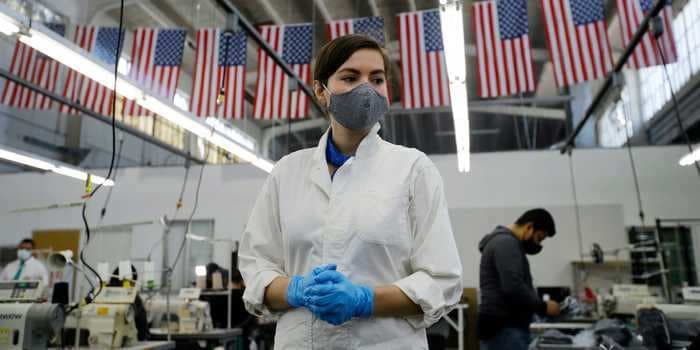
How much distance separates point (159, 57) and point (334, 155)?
6.63 meters

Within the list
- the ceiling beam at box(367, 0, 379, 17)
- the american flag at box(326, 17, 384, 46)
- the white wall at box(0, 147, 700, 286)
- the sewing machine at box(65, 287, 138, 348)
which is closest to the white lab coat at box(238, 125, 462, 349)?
the sewing machine at box(65, 287, 138, 348)

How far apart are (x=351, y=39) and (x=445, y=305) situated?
0.60m

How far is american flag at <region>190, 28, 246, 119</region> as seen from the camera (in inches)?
276

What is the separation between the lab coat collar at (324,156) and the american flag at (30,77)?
8.05 m

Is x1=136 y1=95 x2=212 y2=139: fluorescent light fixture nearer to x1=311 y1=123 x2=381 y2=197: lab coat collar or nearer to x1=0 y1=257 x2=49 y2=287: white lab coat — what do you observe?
x1=311 y1=123 x2=381 y2=197: lab coat collar

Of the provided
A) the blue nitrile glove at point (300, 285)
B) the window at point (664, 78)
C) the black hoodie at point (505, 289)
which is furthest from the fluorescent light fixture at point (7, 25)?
the window at point (664, 78)

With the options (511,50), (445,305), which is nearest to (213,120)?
(511,50)

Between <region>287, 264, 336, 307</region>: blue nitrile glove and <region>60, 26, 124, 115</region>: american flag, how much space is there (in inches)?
289

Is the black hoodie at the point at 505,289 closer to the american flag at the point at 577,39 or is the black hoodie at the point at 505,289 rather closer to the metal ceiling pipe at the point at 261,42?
the metal ceiling pipe at the point at 261,42

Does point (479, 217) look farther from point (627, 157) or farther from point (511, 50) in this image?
point (511, 50)

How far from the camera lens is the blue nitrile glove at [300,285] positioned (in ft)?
3.27

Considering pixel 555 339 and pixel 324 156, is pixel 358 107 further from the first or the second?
pixel 555 339

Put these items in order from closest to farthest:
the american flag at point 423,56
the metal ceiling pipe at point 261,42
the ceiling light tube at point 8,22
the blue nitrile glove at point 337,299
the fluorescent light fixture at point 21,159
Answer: the blue nitrile glove at point 337,299 → the ceiling light tube at point 8,22 → the metal ceiling pipe at point 261,42 → the fluorescent light fixture at point 21,159 → the american flag at point 423,56

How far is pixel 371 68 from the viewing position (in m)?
1.19
